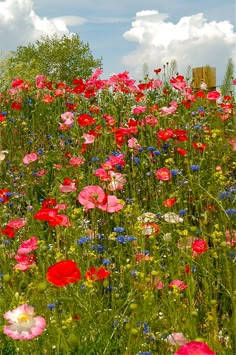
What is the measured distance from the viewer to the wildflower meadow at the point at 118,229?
2.35 m

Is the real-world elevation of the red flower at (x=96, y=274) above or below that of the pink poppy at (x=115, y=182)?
below

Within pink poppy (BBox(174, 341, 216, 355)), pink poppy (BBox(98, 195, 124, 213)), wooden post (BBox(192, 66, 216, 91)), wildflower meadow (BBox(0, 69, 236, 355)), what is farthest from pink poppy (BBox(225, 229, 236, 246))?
wooden post (BBox(192, 66, 216, 91))

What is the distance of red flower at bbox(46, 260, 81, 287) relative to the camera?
192cm

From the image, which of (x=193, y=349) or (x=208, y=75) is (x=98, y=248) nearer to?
(x=193, y=349)

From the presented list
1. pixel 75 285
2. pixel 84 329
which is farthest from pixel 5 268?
pixel 84 329

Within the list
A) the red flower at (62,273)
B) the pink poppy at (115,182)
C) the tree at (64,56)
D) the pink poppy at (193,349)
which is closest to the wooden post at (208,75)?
the pink poppy at (115,182)

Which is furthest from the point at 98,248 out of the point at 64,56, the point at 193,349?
the point at 64,56

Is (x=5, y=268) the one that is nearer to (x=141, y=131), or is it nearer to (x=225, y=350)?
(x=225, y=350)

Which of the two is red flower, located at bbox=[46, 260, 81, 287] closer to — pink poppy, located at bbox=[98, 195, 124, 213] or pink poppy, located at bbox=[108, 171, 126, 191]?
pink poppy, located at bbox=[98, 195, 124, 213]

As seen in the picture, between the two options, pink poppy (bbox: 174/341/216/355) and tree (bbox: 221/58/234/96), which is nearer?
pink poppy (bbox: 174/341/216/355)

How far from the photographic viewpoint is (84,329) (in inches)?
96.2

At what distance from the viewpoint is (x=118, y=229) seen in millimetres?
3160

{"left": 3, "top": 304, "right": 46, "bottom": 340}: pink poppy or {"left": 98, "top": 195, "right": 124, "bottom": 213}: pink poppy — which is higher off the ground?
{"left": 98, "top": 195, "right": 124, "bottom": 213}: pink poppy

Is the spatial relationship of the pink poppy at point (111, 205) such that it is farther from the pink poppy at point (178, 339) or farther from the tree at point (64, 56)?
the tree at point (64, 56)
